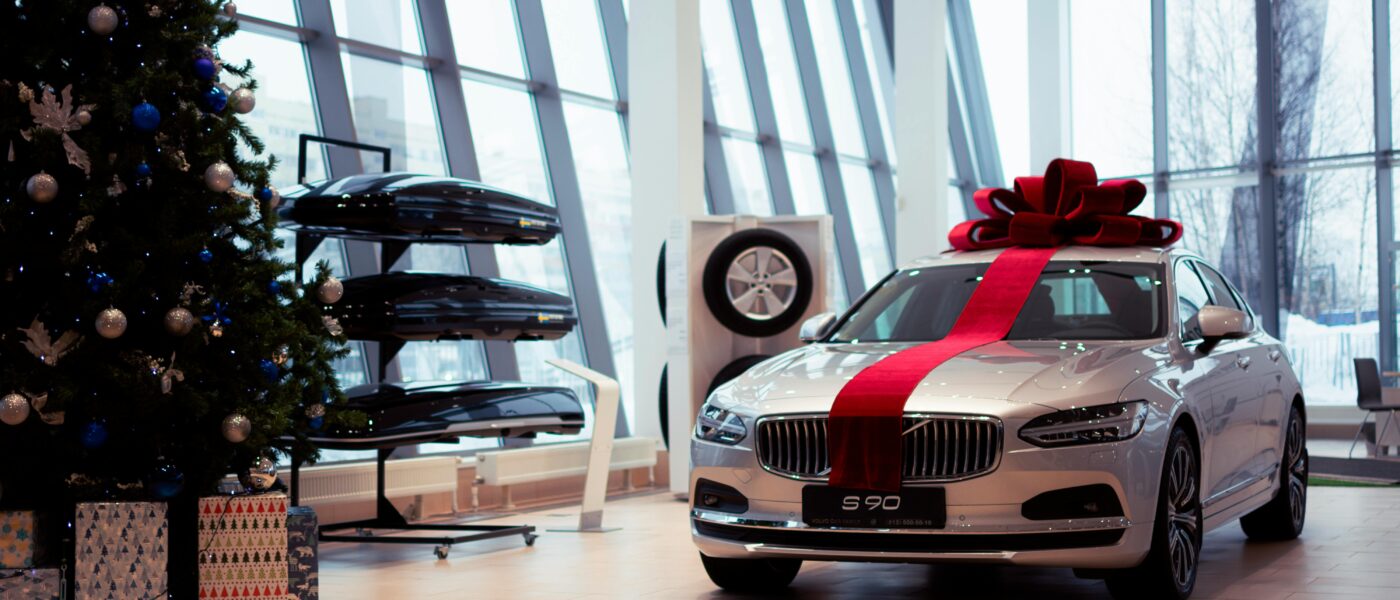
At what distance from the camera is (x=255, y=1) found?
28.1 ft

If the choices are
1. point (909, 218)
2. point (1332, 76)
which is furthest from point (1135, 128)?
point (909, 218)

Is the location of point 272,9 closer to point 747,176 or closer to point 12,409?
point 12,409

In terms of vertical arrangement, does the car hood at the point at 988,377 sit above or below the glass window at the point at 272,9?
below

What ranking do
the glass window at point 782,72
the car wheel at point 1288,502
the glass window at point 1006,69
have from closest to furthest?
the car wheel at point 1288,502, the glass window at point 782,72, the glass window at point 1006,69

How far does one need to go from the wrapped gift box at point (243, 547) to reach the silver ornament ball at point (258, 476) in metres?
0.14

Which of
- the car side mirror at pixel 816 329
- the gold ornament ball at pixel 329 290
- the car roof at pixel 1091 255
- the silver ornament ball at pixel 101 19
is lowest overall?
the car side mirror at pixel 816 329

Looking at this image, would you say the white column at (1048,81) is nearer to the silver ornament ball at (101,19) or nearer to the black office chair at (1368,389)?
the black office chair at (1368,389)

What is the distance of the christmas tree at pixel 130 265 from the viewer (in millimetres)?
4059

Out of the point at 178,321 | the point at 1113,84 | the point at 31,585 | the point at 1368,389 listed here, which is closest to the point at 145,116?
the point at 178,321

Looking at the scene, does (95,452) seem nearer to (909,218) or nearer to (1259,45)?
(909,218)

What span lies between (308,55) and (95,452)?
502 cm

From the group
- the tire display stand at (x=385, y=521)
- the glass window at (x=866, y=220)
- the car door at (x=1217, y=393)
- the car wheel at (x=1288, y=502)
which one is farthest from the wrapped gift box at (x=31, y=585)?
the glass window at (x=866, y=220)

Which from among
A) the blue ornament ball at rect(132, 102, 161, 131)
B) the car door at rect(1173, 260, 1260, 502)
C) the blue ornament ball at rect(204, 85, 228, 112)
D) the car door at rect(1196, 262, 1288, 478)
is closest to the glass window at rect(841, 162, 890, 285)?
the car door at rect(1196, 262, 1288, 478)

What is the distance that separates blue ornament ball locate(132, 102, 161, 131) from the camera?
4.15 meters
